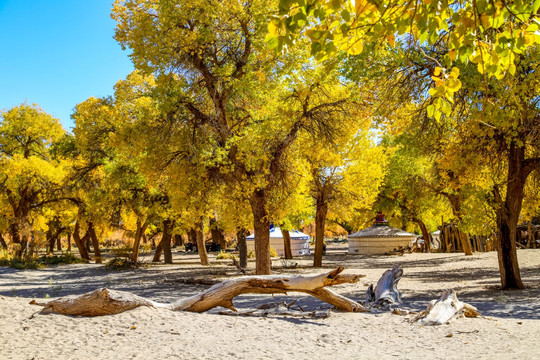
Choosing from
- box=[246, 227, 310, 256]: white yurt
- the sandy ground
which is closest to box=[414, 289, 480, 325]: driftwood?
the sandy ground

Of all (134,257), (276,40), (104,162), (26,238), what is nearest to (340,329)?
(276,40)

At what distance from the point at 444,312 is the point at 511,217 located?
4932 millimetres

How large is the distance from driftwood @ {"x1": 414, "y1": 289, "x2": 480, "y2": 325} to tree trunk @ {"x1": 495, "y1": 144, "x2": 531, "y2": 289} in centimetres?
391

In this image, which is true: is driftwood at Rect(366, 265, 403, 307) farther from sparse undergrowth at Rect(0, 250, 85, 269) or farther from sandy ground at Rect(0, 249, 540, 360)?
sparse undergrowth at Rect(0, 250, 85, 269)

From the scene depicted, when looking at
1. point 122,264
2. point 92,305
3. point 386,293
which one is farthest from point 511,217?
point 122,264

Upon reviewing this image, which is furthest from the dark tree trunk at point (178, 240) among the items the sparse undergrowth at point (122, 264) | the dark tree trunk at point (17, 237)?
the sparse undergrowth at point (122, 264)

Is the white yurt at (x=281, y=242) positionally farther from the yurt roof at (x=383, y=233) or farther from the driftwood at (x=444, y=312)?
the driftwood at (x=444, y=312)

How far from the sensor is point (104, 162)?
20.4 m

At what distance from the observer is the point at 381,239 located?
32.2m

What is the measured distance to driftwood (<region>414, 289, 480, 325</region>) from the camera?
279 inches

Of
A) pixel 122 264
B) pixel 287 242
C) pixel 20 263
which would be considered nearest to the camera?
pixel 20 263

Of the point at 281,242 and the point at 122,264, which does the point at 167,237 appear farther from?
the point at 281,242

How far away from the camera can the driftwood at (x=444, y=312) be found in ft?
23.3

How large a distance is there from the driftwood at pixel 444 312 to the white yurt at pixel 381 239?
80.8ft
